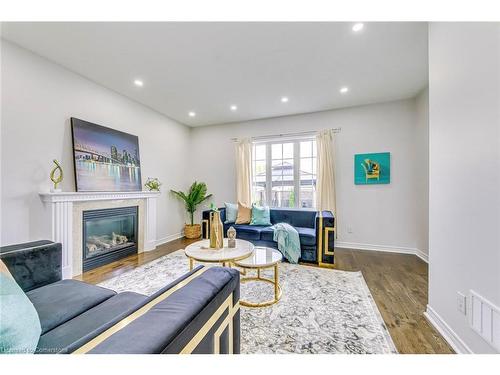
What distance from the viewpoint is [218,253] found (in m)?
2.01

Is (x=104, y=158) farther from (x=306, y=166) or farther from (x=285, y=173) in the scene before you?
(x=306, y=166)

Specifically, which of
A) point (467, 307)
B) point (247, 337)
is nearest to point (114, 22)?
point (247, 337)

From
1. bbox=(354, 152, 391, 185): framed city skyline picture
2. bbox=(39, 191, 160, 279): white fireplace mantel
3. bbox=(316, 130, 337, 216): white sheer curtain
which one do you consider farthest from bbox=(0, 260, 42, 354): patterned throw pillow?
bbox=(354, 152, 391, 185): framed city skyline picture

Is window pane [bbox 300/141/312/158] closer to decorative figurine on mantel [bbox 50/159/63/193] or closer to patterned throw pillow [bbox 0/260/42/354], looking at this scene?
decorative figurine on mantel [bbox 50/159/63/193]

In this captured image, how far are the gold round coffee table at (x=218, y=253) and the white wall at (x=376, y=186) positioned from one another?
2.49 meters

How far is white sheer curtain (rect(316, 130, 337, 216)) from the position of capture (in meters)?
3.81

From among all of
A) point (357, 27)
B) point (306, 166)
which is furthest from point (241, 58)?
point (306, 166)

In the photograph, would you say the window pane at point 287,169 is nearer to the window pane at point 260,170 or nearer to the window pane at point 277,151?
the window pane at point 277,151

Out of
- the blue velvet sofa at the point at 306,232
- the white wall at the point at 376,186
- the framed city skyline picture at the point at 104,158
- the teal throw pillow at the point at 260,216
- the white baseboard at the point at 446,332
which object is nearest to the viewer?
the white baseboard at the point at 446,332

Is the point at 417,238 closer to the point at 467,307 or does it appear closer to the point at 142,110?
the point at 467,307

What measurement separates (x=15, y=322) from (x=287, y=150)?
13.6ft

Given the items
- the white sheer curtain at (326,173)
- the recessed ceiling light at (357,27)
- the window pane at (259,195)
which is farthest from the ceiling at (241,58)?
the window pane at (259,195)

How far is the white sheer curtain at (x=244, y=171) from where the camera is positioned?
173 inches
